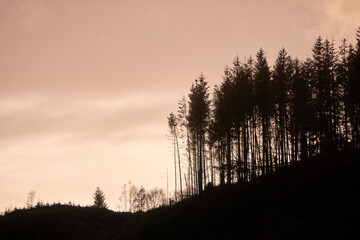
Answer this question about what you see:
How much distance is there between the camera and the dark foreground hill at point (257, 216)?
20.5 metres

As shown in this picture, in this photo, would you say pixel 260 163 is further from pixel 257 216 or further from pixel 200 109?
pixel 257 216

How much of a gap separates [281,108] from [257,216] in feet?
70.5

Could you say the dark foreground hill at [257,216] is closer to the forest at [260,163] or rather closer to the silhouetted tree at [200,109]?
the forest at [260,163]

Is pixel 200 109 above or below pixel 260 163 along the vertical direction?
above

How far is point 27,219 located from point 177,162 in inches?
972

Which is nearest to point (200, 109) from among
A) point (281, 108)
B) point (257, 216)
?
point (281, 108)

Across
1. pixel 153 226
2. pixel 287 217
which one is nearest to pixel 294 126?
pixel 153 226

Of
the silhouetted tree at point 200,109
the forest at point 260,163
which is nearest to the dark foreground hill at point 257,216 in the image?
the forest at point 260,163

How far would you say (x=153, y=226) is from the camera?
36219 millimetres

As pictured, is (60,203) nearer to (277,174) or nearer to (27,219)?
(27,219)

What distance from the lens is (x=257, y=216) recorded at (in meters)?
25.2

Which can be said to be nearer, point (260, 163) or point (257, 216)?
point (257, 216)

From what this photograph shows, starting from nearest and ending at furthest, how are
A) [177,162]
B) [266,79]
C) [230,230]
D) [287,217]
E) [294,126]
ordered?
[287,217]
[230,230]
[266,79]
[294,126]
[177,162]

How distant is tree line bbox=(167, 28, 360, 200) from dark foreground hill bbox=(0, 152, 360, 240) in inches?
281
